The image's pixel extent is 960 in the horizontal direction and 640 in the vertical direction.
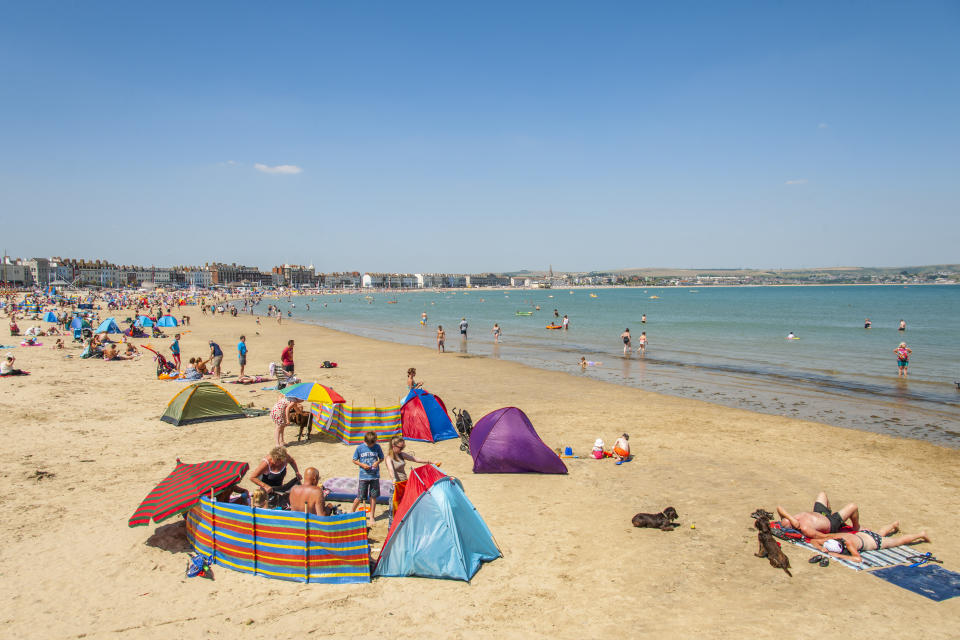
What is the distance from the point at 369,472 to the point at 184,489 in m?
2.27

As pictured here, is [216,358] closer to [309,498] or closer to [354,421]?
[354,421]

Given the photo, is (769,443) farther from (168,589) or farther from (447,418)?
(168,589)

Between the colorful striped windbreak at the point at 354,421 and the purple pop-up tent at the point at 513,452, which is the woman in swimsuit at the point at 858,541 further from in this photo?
the colorful striped windbreak at the point at 354,421

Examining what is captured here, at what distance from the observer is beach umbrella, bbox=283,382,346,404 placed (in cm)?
1169

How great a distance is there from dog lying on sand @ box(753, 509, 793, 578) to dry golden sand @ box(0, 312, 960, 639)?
0.39ft

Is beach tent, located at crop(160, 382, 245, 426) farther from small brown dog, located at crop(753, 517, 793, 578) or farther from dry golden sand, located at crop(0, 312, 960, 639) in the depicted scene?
small brown dog, located at crop(753, 517, 793, 578)

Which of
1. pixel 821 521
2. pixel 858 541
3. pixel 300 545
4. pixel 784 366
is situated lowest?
pixel 784 366

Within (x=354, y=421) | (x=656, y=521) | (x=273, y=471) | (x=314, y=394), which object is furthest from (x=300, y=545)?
(x=314, y=394)

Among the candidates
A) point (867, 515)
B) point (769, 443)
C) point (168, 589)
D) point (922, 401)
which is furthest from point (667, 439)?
point (922, 401)

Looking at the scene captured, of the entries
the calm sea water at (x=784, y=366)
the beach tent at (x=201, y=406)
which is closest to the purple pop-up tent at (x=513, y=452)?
the beach tent at (x=201, y=406)

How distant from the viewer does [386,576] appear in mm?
6113

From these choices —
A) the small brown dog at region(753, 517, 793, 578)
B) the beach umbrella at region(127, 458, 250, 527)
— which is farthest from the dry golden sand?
the beach umbrella at region(127, 458, 250, 527)

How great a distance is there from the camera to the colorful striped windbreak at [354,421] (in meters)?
11.1

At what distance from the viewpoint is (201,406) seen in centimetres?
1267
